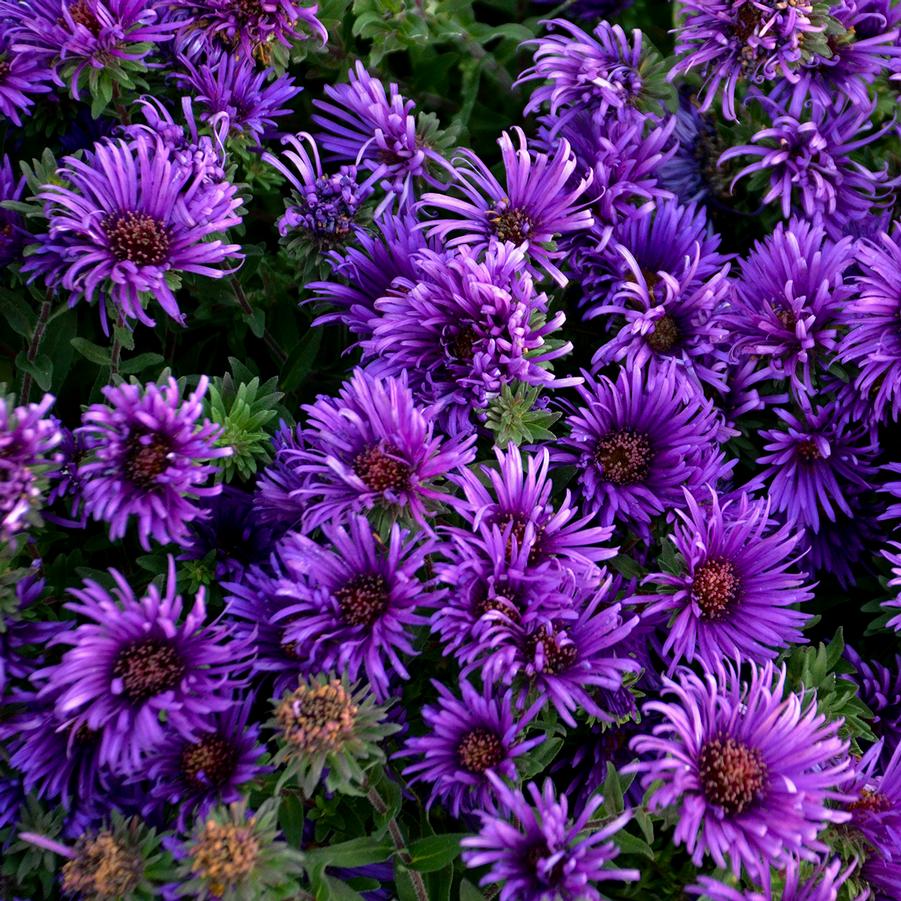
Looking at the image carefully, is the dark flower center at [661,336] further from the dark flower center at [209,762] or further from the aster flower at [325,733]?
A: the dark flower center at [209,762]

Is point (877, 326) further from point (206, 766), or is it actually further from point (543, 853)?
point (206, 766)

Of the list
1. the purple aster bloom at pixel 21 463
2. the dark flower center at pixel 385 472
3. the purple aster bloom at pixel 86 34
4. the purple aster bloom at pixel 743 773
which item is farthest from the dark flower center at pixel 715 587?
the purple aster bloom at pixel 86 34

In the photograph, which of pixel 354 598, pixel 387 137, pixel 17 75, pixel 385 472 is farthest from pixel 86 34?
pixel 354 598

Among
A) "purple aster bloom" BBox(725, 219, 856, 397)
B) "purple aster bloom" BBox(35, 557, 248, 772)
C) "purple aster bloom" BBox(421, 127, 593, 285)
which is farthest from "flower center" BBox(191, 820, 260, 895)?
"purple aster bloom" BBox(725, 219, 856, 397)

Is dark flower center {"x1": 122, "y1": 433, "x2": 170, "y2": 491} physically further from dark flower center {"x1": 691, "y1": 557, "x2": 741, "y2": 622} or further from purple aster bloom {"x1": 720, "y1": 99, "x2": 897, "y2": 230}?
purple aster bloom {"x1": 720, "y1": 99, "x2": 897, "y2": 230}

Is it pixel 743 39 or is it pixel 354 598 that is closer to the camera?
pixel 354 598

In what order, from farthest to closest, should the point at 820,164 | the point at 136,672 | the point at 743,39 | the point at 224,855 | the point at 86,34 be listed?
the point at 820,164, the point at 743,39, the point at 86,34, the point at 136,672, the point at 224,855
